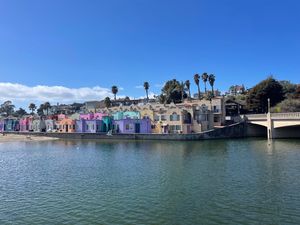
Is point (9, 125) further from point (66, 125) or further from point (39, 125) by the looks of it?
point (66, 125)

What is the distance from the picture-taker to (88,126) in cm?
11125

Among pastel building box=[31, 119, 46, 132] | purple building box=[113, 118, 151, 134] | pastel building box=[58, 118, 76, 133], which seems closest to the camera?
purple building box=[113, 118, 151, 134]

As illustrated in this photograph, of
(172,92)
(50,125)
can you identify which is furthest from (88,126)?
(172,92)

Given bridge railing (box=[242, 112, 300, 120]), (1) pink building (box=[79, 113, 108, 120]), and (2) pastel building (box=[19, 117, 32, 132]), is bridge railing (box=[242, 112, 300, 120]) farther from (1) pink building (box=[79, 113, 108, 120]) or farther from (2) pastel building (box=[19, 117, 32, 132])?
(2) pastel building (box=[19, 117, 32, 132])

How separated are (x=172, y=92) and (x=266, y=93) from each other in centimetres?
4407

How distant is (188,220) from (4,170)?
31958mm

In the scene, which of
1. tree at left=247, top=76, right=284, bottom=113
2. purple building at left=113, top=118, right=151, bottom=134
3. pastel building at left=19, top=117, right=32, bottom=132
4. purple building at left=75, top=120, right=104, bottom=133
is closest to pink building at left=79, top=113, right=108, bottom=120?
purple building at left=75, top=120, right=104, bottom=133

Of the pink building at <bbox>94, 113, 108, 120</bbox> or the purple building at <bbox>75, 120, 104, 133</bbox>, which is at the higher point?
the pink building at <bbox>94, 113, 108, 120</bbox>

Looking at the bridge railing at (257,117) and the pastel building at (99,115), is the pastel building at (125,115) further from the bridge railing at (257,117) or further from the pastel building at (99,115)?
the bridge railing at (257,117)

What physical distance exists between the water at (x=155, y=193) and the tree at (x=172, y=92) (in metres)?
91.3

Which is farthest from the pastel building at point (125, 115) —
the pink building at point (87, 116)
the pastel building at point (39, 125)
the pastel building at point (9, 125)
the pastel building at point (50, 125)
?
the pastel building at point (9, 125)

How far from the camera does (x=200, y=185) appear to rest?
97.3ft

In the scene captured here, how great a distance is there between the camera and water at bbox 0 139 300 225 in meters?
21.1

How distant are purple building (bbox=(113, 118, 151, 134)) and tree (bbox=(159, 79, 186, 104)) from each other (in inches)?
1541
